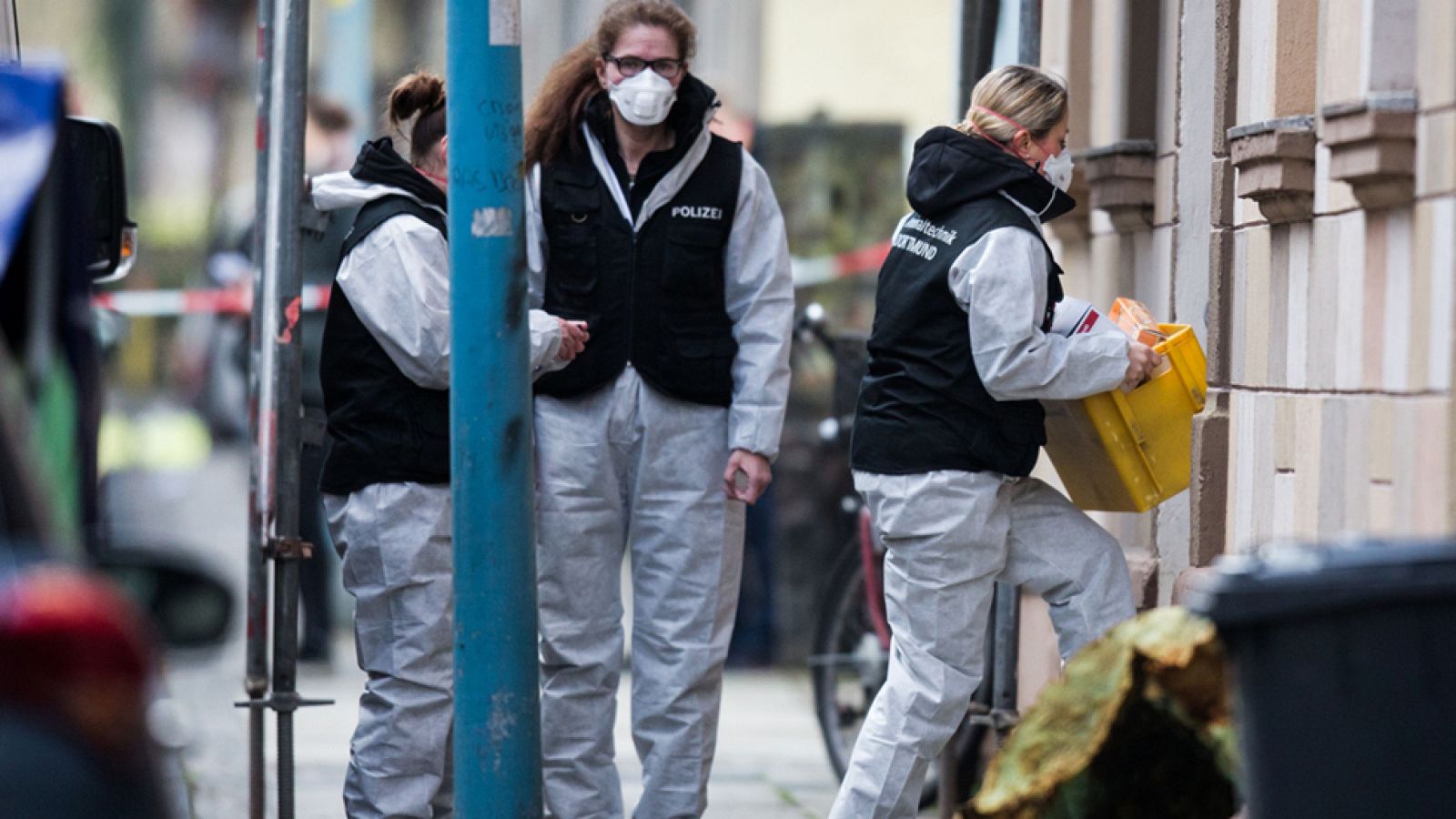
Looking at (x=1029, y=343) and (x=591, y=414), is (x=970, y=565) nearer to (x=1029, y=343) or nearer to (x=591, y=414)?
(x=1029, y=343)

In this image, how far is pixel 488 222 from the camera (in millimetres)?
4805

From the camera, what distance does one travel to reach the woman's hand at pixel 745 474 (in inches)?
221

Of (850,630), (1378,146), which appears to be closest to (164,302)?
(850,630)

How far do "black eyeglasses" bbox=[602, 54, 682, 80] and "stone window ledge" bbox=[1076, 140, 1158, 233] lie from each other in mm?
1602

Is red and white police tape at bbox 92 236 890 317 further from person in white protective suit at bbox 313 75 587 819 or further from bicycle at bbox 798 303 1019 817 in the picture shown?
person in white protective suit at bbox 313 75 587 819

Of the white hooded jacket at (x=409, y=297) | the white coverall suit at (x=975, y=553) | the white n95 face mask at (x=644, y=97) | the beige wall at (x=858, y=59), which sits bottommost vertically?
the white coverall suit at (x=975, y=553)

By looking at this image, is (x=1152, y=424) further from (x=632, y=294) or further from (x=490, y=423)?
(x=490, y=423)

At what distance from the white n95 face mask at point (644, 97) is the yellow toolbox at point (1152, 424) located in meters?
1.15

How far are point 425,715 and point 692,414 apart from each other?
93 cm

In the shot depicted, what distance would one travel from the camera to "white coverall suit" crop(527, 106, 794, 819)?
5605 millimetres

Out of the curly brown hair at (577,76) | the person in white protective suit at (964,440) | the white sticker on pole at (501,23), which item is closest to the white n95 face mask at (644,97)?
the curly brown hair at (577,76)

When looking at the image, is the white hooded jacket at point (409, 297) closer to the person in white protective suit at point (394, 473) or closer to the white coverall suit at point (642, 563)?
the person in white protective suit at point (394, 473)

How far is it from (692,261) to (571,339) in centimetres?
41

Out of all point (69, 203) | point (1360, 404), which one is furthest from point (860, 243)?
point (69, 203)
